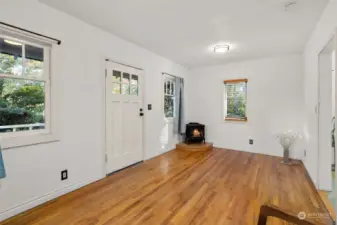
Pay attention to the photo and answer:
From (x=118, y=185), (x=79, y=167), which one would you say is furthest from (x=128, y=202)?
(x=79, y=167)

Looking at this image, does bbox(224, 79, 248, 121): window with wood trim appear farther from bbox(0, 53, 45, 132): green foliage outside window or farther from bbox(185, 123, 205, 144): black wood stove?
bbox(0, 53, 45, 132): green foliage outside window

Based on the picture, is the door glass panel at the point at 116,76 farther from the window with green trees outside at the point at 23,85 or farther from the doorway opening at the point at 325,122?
the doorway opening at the point at 325,122

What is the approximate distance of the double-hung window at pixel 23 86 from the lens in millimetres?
1996

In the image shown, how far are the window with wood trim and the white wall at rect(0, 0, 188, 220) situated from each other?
2.97m

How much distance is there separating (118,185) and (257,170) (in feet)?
8.02

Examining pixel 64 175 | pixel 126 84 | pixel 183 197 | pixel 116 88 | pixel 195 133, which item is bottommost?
pixel 183 197

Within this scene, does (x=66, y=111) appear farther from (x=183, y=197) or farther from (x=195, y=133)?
(x=195, y=133)

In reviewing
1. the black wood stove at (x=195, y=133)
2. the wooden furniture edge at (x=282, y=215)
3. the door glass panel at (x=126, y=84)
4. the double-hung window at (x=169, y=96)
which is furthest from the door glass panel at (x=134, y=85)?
the wooden furniture edge at (x=282, y=215)

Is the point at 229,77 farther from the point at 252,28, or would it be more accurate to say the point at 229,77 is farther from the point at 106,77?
the point at 106,77

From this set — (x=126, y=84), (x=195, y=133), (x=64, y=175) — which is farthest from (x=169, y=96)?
(x=64, y=175)

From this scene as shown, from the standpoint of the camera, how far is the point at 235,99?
16.4 feet

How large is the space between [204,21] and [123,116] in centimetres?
209

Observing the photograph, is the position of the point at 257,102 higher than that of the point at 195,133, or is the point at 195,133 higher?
the point at 257,102

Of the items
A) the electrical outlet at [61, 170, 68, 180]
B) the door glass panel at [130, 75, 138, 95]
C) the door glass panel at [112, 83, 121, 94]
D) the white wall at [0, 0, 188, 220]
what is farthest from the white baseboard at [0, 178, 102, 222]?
the door glass panel at [130, 75, 138, 95]
